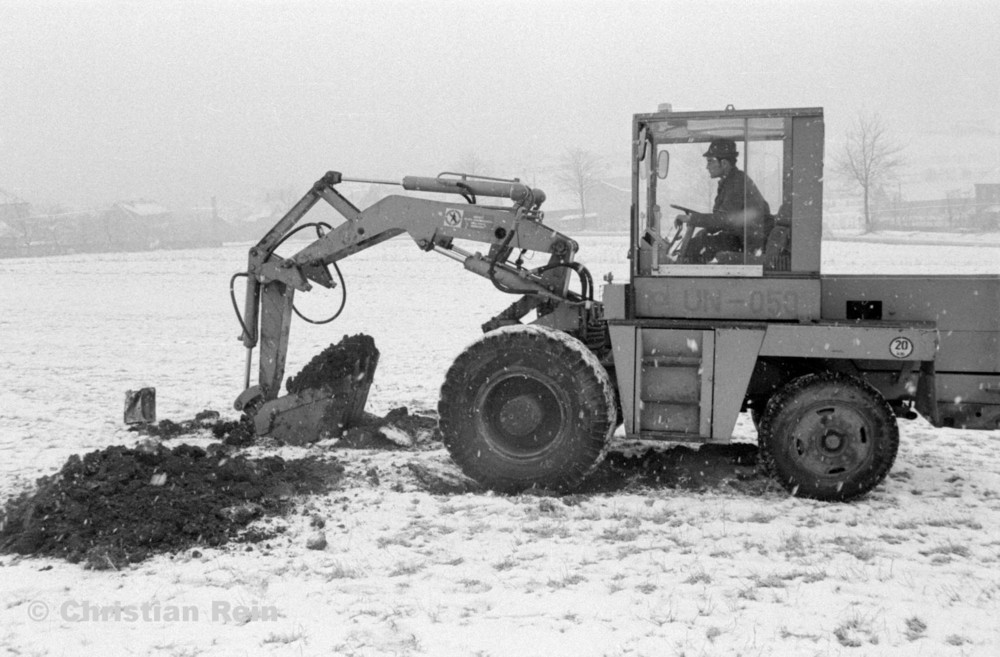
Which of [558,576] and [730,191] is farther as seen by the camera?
[730,191]

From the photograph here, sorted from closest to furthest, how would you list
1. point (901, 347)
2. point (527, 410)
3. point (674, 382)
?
1. point (901, 347)
2. point (674, 382)
3. point (527, 410)

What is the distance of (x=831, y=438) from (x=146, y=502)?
4971mm

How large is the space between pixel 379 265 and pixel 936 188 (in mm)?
68650

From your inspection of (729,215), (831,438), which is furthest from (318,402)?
(831,438)

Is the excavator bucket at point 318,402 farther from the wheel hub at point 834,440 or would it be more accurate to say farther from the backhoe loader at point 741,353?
the wheel hub at point 834,440

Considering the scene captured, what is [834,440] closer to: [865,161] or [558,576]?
[558,576]

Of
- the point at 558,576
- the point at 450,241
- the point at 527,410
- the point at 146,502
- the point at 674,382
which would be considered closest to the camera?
the point at 558,576

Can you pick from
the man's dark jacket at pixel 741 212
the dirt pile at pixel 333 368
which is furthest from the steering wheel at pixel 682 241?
the dirt pile at pixel 333 368

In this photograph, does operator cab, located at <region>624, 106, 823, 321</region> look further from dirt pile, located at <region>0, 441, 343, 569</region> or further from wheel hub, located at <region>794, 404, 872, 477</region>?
dirt pile, located at <region>0, 441, 343, 569</region>

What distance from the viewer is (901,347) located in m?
6.77

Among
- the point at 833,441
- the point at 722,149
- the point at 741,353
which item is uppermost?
the point at 722,149

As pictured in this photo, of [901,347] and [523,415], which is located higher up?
[901,347]

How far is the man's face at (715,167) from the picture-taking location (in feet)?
23.0

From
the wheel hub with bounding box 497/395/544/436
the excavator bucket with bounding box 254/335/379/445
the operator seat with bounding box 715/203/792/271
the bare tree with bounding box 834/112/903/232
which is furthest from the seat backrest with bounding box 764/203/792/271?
the bare tree with bounding box 834/112/903/232
